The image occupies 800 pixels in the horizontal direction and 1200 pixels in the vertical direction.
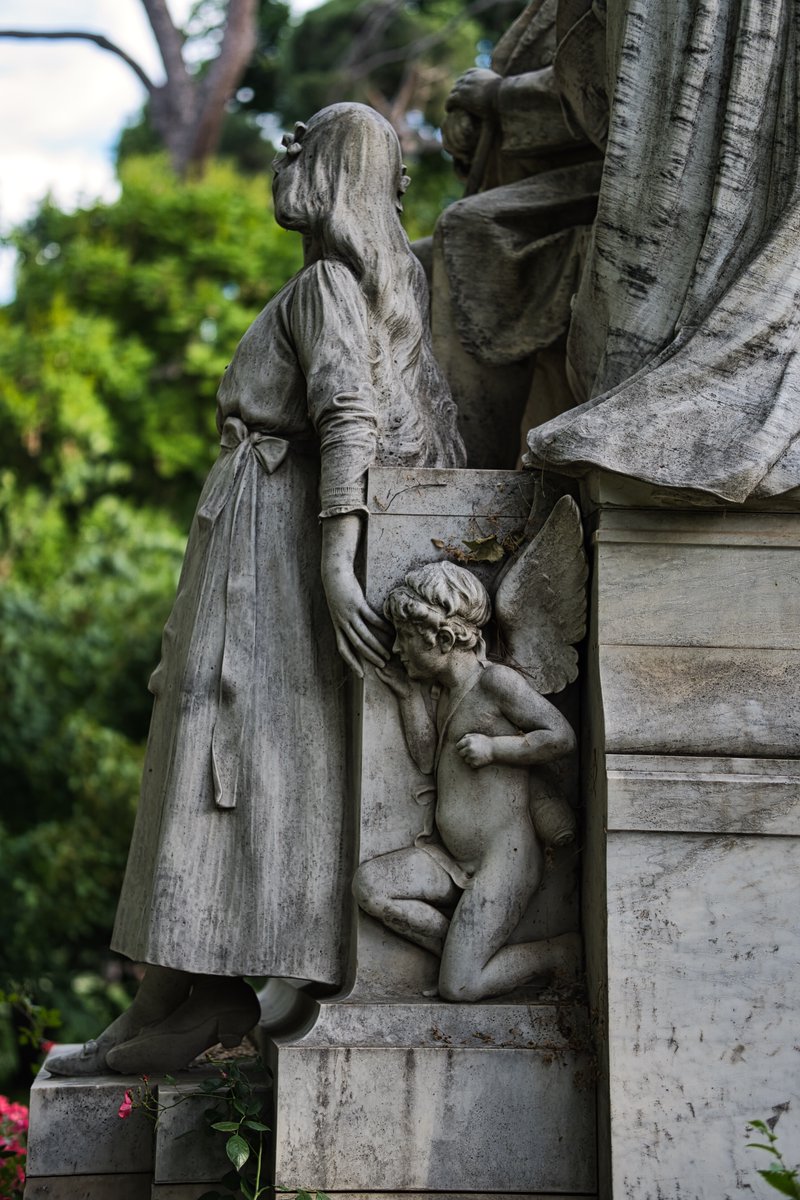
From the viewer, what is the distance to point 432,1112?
366 cm

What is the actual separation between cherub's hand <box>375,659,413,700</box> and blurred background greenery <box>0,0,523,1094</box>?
1.90m

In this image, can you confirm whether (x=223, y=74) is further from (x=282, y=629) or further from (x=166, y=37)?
(x=282, y=629)

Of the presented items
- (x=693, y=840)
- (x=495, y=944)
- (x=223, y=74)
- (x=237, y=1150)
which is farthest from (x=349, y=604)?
(x=223, y=74)

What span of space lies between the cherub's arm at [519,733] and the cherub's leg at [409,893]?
30 cm

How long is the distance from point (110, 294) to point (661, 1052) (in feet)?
38.8

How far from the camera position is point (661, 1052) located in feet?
11.6

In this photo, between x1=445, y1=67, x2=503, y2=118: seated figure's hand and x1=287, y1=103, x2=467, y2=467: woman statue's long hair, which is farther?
x1=445, y1=67, x2=503, y2=118: seated figure's hand

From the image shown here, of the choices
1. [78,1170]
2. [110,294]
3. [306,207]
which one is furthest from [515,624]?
[110,294]

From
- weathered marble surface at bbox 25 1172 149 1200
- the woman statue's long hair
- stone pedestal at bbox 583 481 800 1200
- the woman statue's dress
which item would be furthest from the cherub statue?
weathered marble surface at bbox 25 1172 149 1200

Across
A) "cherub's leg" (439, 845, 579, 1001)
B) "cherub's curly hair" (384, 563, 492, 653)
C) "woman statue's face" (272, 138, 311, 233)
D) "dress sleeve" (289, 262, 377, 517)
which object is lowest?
"cherub's leg" (439, 845, 579, 1001)

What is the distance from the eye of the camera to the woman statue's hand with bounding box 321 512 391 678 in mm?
3916

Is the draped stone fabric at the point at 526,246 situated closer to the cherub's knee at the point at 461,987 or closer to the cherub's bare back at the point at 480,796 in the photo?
the cherub's bare back at the point at 480,796

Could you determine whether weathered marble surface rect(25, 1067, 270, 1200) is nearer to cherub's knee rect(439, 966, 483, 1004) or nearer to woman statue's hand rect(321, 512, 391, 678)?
cherub's knee rect(439, 966, 483, 1004)

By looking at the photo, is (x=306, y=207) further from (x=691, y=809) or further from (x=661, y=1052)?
(x=661, y=1052)
